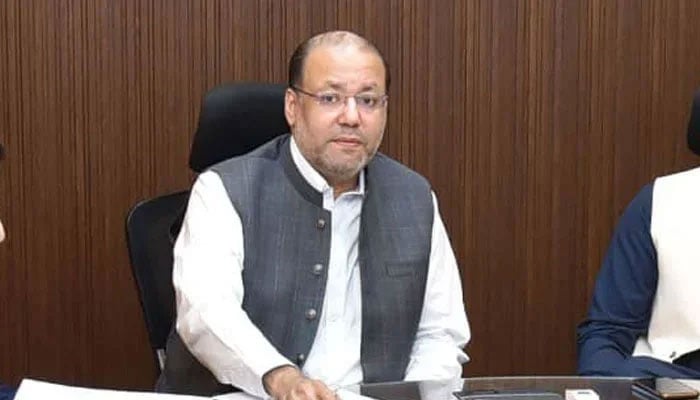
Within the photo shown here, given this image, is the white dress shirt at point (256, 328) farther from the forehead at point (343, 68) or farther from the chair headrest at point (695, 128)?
the chair headrest at point (695, 128)

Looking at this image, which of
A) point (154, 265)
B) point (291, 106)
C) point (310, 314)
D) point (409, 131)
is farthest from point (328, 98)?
point (409, 131)

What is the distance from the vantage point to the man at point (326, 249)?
2359 millimetres

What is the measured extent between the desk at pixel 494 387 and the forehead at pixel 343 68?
63 cm

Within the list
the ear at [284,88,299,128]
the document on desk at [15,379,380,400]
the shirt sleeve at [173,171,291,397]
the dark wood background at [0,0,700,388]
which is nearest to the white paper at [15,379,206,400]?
the document on desk at [15,379,380,400]

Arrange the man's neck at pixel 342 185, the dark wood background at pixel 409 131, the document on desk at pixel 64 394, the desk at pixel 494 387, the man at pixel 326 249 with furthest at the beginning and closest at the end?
the dark wood background at pixel 409 131 < the man's neck at pixel 342 185 < the man at pixel 326 249 < the desk at pixel 494 387 < the document on desk at pixel 64 394

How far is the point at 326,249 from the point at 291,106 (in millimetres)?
317

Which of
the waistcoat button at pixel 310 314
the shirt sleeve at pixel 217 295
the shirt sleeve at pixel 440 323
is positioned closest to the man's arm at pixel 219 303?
the shirt sleeve at pixel 217 295

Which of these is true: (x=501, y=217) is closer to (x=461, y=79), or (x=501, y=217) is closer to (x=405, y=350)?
(x=461, y=79)

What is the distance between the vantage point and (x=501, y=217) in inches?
137

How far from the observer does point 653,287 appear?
262 centimetres

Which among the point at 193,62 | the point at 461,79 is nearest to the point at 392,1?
the point at 461,79

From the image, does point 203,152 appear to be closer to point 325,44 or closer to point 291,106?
point 291,106

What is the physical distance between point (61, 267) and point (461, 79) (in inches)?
50.5

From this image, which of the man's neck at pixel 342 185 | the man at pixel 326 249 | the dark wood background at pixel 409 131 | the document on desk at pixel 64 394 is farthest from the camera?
the dark wood background at pixel 409 131
